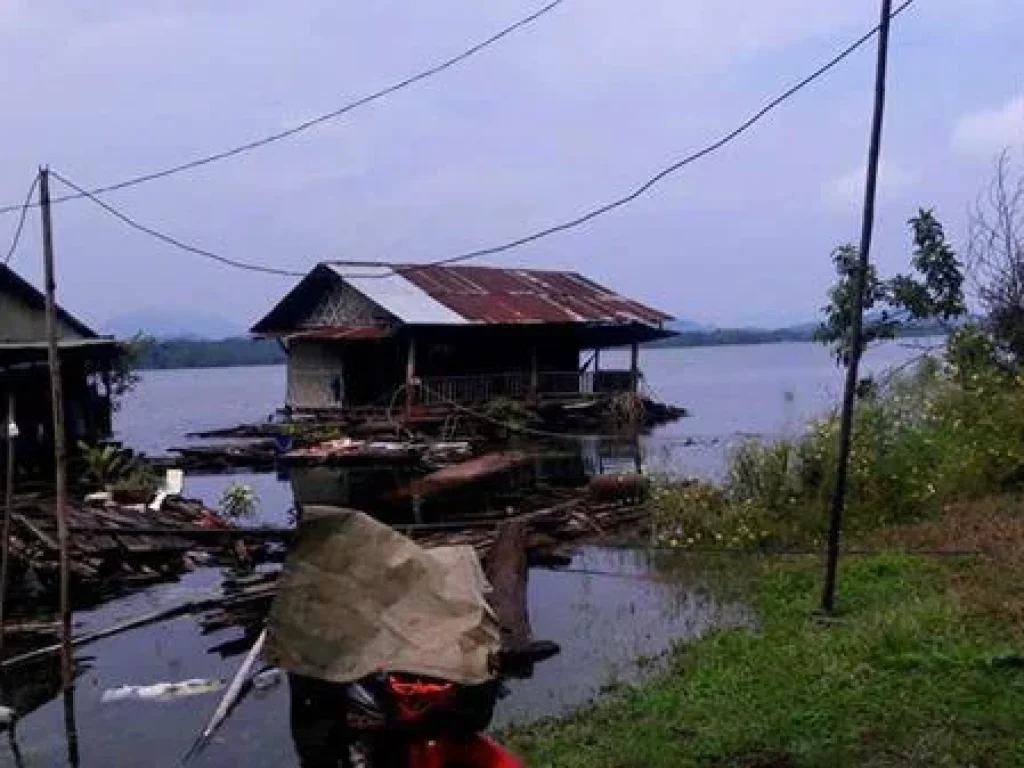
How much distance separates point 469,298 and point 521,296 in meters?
2.96

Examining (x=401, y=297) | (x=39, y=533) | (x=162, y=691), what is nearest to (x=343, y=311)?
(x=401, y=297)

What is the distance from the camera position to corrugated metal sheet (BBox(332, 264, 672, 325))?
34062 millimetres

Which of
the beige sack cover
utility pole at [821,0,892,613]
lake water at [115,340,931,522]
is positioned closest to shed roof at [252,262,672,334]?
lake water at [115,340,931,522]

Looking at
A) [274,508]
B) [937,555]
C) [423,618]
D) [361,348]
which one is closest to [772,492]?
[937,555]

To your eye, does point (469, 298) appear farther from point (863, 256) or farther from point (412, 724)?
point (412, 724)

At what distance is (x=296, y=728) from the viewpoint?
5.50 meters

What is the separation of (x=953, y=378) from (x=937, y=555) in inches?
243

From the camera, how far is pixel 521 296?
127 ft

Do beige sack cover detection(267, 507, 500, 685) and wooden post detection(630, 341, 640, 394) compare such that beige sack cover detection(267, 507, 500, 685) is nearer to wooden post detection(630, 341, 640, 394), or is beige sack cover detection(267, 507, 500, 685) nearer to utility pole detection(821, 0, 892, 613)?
Answer: utility pole detection(821, 0, 892, 613)

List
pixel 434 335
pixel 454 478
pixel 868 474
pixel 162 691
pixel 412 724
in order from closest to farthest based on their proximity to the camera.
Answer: pixel 412 724
pixel 162 691
pixel 868 474
pixel 454 478
pixel 434 335

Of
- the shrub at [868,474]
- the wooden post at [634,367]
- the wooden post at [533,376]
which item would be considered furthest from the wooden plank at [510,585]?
the wooden post at [634,367]

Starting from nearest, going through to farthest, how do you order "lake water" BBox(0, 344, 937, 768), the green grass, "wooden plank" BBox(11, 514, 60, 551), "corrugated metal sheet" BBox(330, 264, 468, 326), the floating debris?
the green grass < "lake water" BBox(0, 344, 937, 768) < the floating debris < "wooden plank" BBox(11, 514, 60, 551) < "corrugated metal sheet" BBox(330, 264, 468, 326)

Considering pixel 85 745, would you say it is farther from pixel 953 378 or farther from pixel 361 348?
pixel 361 348

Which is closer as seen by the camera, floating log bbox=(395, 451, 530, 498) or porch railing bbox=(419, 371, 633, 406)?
floating log bbox=(395, 451, 530, 498)
